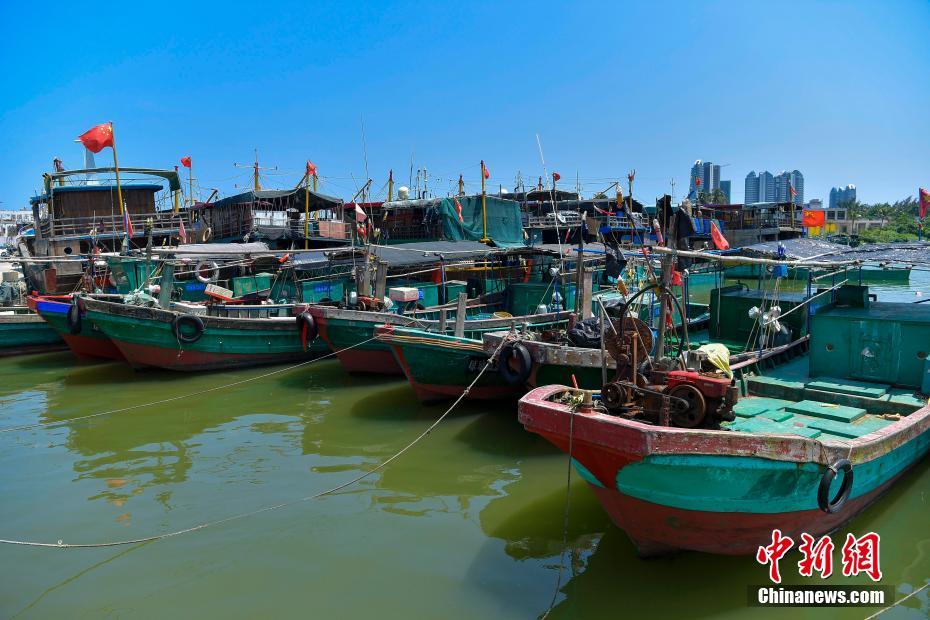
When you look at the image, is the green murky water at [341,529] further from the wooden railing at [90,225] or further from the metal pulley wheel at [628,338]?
the wooden railing at [90,225]

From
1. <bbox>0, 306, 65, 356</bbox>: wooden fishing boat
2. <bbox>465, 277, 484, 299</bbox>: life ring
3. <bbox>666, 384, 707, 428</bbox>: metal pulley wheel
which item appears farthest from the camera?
<bbox>465, 277, 484, 299</bbox>: life ring

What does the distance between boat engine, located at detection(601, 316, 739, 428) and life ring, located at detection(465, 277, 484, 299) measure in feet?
38.8

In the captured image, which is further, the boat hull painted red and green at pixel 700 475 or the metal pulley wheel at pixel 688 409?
the metal pulley wheel at pixel 688 409

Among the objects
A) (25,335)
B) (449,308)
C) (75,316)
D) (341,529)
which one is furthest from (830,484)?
(25,335)

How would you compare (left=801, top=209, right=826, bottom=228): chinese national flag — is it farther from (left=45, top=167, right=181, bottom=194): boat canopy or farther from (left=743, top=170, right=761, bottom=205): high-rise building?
(left=743, top=170, right=761, bottom=205): high-rise building

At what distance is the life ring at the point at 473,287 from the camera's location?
18.2m

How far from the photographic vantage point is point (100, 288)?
802 inches

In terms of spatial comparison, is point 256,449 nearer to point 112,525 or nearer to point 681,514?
point 112,525

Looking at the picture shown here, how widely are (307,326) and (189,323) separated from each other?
116 inches

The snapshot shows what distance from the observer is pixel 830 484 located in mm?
5305

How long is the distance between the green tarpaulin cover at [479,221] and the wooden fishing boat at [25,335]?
1447 centimetres

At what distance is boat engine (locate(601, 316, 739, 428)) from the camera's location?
536 cm

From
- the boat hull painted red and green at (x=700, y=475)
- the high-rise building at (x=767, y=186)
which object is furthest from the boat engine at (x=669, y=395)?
the high-rise building at (x=767, y=186)

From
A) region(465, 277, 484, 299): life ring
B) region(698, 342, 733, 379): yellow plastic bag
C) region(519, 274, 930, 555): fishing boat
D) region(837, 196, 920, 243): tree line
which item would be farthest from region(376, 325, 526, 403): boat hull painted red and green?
region(837, 196, 920, 243): tree line
